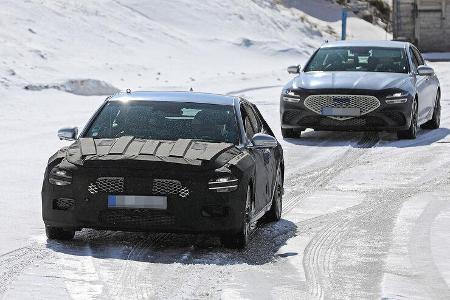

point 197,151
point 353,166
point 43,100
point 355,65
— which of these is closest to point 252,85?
point 43,100

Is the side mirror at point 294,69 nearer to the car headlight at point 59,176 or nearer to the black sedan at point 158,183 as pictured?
the black sedan at point 158,183

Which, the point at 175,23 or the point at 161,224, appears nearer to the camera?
the point at 161,224

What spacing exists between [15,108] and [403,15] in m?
29.3

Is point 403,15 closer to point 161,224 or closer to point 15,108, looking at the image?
point 15,108

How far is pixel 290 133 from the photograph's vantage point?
808 inches

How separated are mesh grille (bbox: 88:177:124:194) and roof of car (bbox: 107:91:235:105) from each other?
1640mm

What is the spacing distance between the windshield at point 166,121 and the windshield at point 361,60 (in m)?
9.79

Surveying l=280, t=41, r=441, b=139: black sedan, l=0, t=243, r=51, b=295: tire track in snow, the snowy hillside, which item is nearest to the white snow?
l=0, t=243, r=51, b=295: tire track in snow

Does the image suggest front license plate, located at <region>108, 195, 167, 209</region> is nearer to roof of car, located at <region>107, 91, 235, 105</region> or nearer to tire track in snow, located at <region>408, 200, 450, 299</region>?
roof of car, located at <region>107, 91, 235, 105</region>

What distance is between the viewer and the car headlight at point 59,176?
10.4 metres

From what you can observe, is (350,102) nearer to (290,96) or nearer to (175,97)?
(290,96)

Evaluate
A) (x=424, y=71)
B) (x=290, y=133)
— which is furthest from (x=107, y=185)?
(x=424, y=71)

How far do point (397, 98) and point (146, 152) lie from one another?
10.1 metres

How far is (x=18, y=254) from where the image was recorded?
33.1ft
